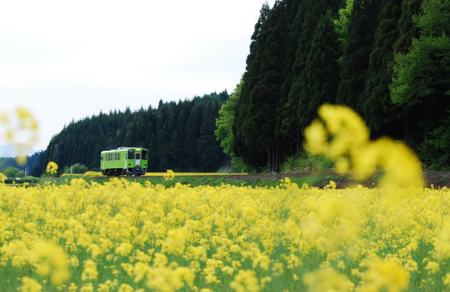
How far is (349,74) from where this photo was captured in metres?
25.8

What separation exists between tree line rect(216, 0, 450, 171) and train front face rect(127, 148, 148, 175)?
28.2 ft

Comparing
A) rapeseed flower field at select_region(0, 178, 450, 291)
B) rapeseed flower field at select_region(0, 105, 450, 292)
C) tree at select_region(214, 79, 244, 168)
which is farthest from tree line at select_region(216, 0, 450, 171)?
rapeseed flower field at select_region(0, 178, 450, 291)

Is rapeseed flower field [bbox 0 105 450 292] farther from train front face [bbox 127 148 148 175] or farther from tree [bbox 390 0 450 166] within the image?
train front face [bbox 127 148 148 175]

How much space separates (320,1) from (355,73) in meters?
8.65

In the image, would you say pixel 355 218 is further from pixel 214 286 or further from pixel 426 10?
pixel 426 10

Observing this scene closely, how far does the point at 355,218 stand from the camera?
7.10 m

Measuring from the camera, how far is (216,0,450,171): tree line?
2055cm

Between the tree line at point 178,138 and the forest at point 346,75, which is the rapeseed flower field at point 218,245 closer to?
the forest at point 346,75

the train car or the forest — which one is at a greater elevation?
the forest

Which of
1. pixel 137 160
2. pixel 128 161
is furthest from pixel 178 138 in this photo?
pixel 128 161

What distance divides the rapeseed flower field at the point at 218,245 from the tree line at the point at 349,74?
36.2ft

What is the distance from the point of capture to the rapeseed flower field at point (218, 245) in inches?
164

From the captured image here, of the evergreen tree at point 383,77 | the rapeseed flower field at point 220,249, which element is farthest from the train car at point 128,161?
→ the rapeseed flower field at point 220,249

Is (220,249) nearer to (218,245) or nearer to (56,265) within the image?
(218,245)
